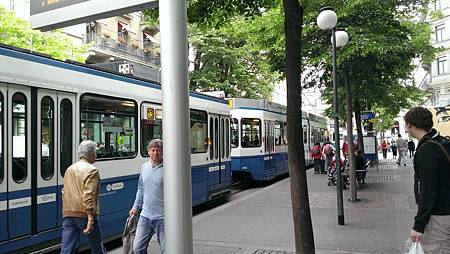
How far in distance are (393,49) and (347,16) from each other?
1607 mm

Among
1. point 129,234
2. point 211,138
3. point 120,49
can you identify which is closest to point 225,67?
point 120,49

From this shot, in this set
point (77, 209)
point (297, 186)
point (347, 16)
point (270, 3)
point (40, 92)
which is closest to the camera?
point (77, 209)

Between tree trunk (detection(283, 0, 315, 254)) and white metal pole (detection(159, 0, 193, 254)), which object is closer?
white metal pole (detection(159, 0, 193, 254))

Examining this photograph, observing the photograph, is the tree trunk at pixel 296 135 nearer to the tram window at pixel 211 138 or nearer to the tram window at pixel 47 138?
the tram window at pixel 47 138

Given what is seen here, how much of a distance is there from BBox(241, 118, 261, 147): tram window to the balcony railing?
14.7 metres

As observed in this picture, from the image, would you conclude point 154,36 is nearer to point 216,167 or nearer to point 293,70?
point 216,167

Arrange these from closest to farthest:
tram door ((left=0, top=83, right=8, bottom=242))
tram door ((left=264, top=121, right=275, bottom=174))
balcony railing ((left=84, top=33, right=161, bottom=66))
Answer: tram door ((left=0, top=83, right=8, bottom=242)) → tram door ((left=264, top=121, right=275, bottom=174)) → balcony railing ((left=84, top=33, right=161, bottom=66))

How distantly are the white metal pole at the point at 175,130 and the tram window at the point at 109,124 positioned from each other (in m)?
4.88

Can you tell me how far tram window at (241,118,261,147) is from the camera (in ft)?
55.9

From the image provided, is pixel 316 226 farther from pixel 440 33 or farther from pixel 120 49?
pixel 440 33

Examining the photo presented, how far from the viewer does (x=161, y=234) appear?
5332 mm

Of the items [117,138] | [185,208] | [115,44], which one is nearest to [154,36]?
[115,44]

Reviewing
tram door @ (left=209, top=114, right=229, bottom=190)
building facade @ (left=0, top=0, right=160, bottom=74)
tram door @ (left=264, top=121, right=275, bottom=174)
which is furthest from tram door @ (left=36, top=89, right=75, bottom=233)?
building facade @ (left=0, top=0, right=160, bottom=74)

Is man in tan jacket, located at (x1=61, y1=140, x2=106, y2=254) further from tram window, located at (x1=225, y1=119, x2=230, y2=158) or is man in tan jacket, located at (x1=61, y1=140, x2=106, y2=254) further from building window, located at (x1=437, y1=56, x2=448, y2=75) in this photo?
building window, located at (x1=437, y1=56, x2=448, y2=75)
